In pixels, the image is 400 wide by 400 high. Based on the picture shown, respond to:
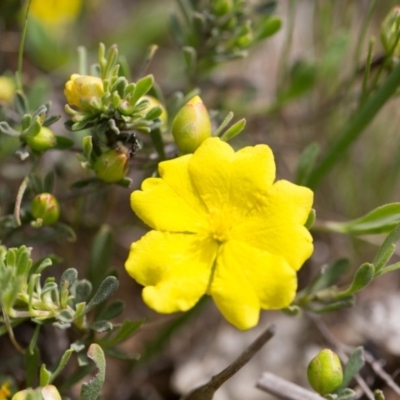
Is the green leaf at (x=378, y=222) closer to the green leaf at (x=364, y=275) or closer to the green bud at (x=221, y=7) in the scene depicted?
the green leaf at (x=364, y=275)

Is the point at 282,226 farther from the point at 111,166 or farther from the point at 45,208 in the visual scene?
the point at 45,208

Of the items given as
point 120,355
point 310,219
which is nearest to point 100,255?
point 120,355

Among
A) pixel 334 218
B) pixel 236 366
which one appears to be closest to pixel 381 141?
pixel 334 218

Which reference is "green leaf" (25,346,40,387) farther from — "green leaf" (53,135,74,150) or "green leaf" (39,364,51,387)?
"green leaf" (53,135,74,150)

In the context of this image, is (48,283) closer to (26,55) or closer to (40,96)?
(40,96)

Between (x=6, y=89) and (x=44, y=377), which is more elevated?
(x=6, y=89)

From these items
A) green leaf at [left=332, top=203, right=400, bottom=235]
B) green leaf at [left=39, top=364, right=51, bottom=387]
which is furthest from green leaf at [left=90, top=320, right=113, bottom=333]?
green leaf at [left=332, top=203, right=400, bottom=235]

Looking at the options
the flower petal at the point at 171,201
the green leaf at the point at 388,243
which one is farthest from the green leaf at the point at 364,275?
the flower petal at the point at 171,201
